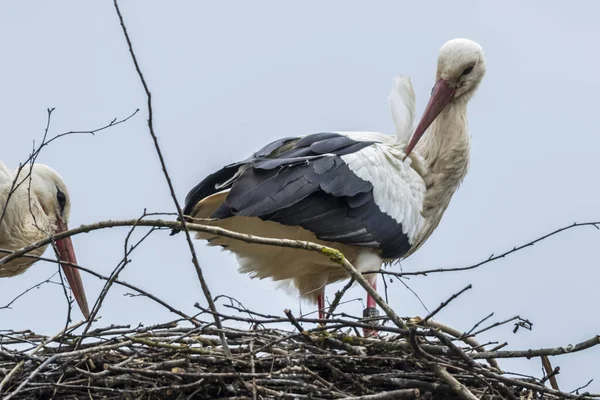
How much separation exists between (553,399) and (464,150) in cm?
202

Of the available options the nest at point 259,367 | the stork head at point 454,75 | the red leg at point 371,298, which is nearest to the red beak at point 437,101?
the stork head at point 454,75

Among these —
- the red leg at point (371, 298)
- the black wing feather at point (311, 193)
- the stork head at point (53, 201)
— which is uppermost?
the stork head at point (53, 201)

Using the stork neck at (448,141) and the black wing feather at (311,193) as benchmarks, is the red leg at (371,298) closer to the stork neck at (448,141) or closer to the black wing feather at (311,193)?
the black wing feather at (311,193)

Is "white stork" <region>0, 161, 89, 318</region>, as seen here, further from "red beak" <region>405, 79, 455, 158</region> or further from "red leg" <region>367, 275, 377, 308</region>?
"red beak" <region>405, 79, 455, 158</region>

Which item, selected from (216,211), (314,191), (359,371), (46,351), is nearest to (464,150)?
(314,191)

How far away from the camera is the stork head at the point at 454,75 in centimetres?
630

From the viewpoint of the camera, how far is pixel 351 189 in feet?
18.8

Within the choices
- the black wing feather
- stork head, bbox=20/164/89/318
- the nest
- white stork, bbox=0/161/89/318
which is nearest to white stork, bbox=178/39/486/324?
the black wing feather

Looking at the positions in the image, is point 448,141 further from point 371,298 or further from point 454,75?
point 371,298

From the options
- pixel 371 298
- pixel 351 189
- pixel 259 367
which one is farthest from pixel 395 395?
pixel 351 189

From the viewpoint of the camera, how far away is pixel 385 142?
6223 mm

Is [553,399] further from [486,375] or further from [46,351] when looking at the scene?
[46,351]

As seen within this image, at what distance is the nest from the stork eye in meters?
2.27

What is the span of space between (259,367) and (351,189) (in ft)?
4.52
